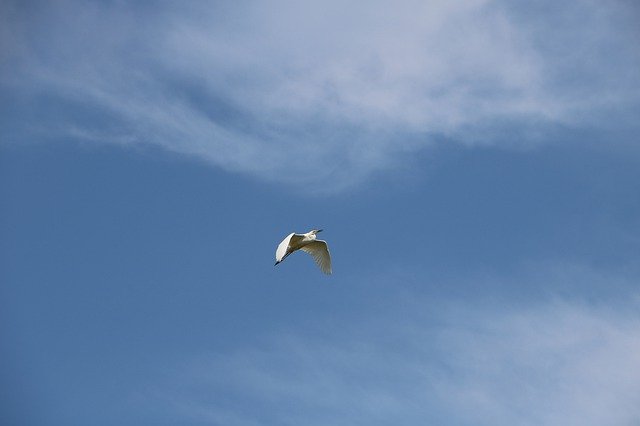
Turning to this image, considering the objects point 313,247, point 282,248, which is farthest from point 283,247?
point 313,247

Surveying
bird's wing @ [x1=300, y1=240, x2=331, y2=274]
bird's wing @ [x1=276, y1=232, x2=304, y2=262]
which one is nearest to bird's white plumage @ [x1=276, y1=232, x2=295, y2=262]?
bird's wing @ [x1=276, y1=232, x2=304, y2=262]

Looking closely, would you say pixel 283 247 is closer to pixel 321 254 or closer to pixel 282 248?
pixel 282 248

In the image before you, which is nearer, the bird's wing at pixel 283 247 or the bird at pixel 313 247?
the bird's wing at pixel 283 247

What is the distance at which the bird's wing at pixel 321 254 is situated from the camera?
129ft

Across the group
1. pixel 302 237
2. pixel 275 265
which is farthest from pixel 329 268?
pixel 275 265

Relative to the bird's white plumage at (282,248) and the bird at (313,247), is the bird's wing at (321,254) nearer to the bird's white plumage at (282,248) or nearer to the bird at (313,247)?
the bird at (313,247)

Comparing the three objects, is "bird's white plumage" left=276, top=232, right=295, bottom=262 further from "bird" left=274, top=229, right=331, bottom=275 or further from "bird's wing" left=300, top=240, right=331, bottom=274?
"bird's wing" left=300, top=240, right=331, bottom=274

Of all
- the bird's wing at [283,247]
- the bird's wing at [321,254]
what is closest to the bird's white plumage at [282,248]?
the bird's wing at [283,247]

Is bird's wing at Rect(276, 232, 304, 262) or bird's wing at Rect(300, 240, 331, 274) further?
bird's wing at Rect(300, 240, 331, 274)

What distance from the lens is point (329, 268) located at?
39531 millimetres

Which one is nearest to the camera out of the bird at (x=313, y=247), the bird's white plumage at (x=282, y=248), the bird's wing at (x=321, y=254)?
the bird's white plumage at (x=282, y=248)

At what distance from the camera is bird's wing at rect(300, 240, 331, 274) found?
39.3 m

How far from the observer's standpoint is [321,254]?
39469 millimetres

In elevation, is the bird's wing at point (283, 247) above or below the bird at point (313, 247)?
below
